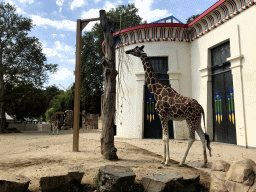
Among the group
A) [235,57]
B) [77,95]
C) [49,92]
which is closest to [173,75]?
[235,57]

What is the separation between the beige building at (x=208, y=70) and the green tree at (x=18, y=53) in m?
9.70

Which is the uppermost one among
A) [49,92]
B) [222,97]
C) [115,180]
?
[49,92]

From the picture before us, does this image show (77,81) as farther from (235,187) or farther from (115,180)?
(235,187)

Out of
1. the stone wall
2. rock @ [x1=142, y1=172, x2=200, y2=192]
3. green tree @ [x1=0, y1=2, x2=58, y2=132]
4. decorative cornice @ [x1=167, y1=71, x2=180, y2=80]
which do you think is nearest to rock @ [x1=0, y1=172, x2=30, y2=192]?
rock @ [x1=142, y1=172, x2=200, y2=192]

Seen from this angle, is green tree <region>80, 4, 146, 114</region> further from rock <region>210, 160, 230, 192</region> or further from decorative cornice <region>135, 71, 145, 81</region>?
rock <region>210, 160, 230, 192</region>

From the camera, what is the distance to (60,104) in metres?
27.6

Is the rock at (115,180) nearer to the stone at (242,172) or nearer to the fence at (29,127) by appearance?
the stone at (242,172)

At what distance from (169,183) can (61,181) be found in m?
1.61

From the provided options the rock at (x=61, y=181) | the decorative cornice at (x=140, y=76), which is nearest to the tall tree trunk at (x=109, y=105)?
the rock at (x=61, y=181)

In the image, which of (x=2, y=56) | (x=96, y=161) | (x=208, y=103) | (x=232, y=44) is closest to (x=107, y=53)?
(x=96, y=161)

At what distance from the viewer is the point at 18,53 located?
17016 mm

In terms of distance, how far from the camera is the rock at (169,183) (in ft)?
10.3

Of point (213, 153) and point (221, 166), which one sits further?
point (213, 153)

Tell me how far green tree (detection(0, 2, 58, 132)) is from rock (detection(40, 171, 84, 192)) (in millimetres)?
15086
